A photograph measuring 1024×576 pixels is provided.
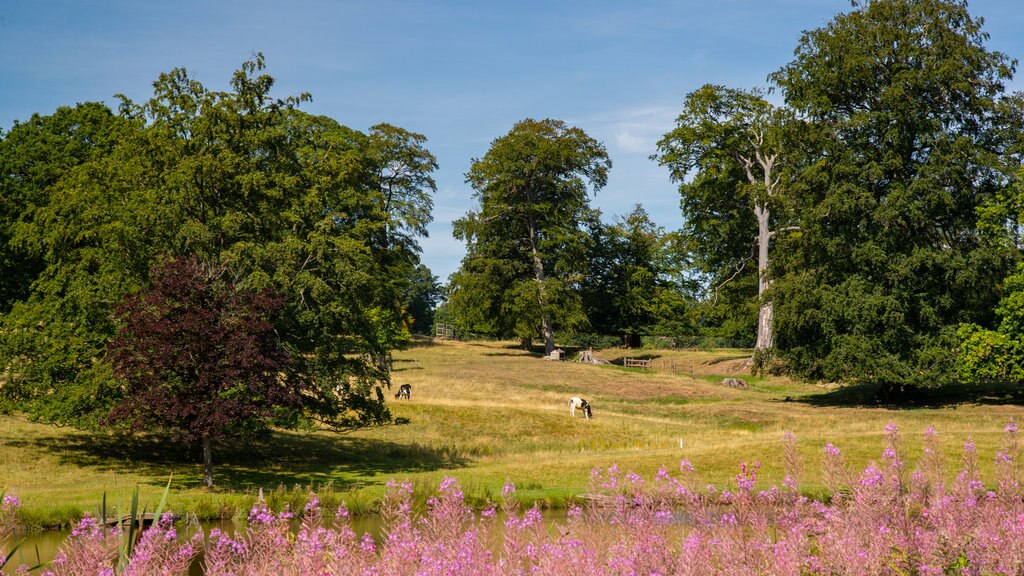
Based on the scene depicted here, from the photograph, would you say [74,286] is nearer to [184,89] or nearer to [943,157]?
[184,89]

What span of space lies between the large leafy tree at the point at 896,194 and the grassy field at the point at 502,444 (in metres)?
3.45

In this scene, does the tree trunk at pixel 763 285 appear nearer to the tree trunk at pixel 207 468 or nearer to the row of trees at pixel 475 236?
the row of trees at pixel 475 236

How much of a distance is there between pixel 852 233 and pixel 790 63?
31.6 ft

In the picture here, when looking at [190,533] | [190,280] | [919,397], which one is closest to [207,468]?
[190,280]

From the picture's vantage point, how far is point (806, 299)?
147 feet

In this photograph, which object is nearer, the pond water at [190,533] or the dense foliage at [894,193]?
the pond water at [190,533]

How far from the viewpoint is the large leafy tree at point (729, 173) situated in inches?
2445

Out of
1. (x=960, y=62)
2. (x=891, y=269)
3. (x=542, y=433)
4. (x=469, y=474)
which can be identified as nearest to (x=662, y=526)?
→ (x=469, y=474)

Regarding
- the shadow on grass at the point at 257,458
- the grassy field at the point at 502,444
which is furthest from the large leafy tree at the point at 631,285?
the shadow on grass at the point at 257,458

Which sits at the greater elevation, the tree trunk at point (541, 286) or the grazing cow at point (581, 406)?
the tree trunk at point (541, 286)

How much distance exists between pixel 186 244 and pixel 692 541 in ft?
77.4

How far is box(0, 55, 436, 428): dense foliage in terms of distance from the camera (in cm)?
2698

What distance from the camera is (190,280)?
2466 cm

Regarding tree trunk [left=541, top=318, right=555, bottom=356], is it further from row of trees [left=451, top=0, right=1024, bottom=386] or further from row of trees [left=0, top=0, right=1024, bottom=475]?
row of trees [left=451, top=0, right=1024, bottom=386]
